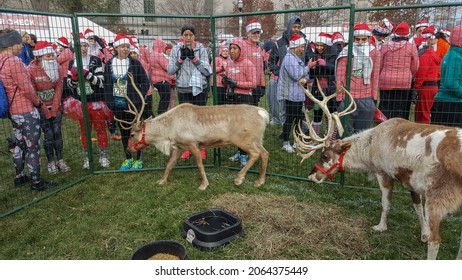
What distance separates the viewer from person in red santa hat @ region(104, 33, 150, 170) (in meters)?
6.50

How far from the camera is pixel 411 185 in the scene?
403cm

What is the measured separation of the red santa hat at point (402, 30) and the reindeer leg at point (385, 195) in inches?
128

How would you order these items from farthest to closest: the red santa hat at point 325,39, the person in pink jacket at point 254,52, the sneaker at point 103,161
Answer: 1. the red santa hat at point 325,39
2. the sneaker at point 103,161
3. the person in pink jacket at point 254,52

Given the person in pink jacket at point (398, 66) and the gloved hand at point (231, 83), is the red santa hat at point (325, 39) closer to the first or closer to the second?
the person in pink jacket at point (398, 66)

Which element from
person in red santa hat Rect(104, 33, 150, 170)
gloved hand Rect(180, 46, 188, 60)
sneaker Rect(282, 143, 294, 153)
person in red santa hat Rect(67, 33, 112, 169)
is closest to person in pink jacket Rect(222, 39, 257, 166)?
gloved hand Rect(180, 46, 188, 60)

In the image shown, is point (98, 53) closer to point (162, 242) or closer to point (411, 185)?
point (162, 242)

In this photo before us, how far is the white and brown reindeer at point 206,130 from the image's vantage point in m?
5.93

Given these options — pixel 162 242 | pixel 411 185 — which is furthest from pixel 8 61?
pixel 411 185

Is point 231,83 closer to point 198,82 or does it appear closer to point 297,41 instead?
point 198,82

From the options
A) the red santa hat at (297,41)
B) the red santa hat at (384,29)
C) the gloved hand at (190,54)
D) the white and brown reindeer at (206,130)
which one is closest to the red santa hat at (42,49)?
the white and brown reindeer at (206,130)

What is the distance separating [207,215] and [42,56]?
4.14m

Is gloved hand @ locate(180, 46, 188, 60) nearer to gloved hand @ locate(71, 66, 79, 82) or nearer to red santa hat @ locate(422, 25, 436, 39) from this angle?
gloved hand @ locate(71, 66, 79, 82)

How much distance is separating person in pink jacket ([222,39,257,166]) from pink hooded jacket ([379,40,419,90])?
2454 mm

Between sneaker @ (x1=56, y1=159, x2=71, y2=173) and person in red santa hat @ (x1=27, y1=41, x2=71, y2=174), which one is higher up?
person in red santa hat @ (x1=27, y1=41, x2=71, y2=174)
